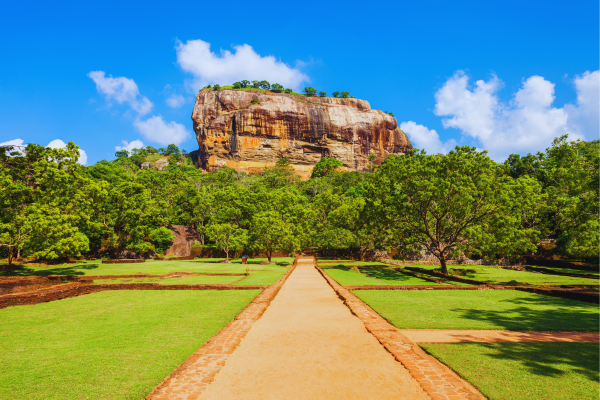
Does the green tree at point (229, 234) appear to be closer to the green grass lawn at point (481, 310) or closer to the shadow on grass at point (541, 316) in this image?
the green grass lawn at point (481, 310)

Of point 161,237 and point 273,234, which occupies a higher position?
point 273,234

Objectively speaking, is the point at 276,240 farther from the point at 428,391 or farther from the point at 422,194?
the point at 428,391

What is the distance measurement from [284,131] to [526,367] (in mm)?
91550

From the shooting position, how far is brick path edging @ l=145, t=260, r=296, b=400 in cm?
387

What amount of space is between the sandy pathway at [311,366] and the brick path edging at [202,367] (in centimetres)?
13

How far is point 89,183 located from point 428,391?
23278mm

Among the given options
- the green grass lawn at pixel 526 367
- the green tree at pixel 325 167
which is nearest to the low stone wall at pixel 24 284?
the green grass lawn at pixel 526 367

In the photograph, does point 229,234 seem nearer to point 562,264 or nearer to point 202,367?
point 202,367

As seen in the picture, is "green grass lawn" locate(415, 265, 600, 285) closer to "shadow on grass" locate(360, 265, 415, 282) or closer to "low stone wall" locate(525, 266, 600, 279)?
"low stone wall" locate(525, 266, 600, 279)

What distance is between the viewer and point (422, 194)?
17.9 m

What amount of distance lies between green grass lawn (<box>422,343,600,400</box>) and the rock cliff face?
87004 millimetres

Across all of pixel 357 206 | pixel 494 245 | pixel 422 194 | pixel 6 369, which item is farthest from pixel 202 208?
pixel 6 369

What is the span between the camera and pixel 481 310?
9.21 meters

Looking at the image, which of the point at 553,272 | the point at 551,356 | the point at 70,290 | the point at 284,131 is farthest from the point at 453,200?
the point at 284,131
